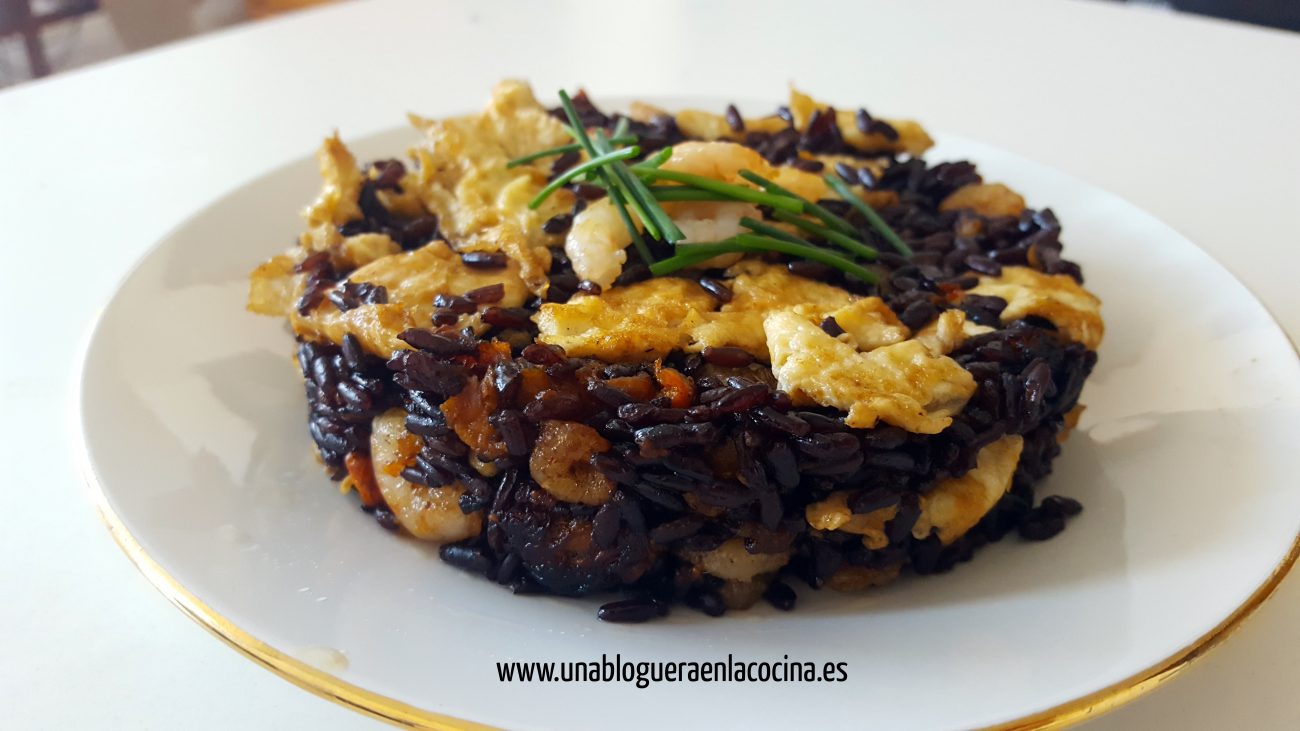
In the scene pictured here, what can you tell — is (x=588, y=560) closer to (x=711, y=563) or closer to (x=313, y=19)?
(x=711, y=563)

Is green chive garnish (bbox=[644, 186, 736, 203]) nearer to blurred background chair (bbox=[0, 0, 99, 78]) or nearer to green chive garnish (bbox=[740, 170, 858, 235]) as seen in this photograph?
green chive garnish (bbox=[740, 170, 858, 235])

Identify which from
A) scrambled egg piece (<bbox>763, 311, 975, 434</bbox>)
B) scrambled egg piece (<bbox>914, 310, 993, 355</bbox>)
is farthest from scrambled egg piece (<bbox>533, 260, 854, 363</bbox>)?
scrambled egg piece (<bbox>914, 310, 993, 355</bbox>)

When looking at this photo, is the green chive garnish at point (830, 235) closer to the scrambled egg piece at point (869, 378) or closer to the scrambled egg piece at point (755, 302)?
the scrambled egg piece at point (755, 302)

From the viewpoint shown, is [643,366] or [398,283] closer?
[643,366]

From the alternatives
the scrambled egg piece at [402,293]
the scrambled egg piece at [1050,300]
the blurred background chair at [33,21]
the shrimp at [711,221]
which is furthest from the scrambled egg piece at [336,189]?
the blurred background chair at [33,21]

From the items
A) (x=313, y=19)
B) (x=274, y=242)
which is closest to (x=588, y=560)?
(x=274, y=242)
